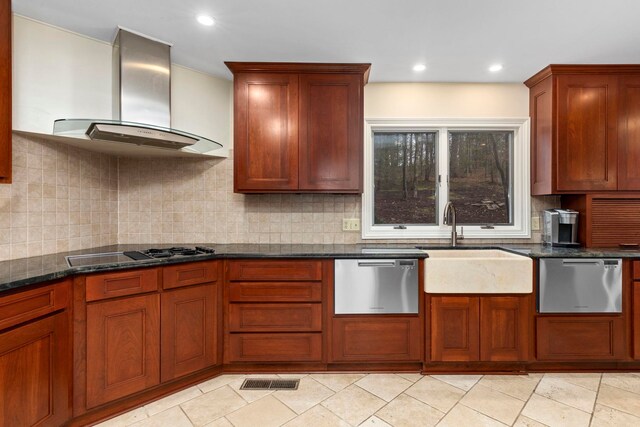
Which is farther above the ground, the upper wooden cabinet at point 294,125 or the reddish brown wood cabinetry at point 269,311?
the upper wooden cabinet at point 294,125

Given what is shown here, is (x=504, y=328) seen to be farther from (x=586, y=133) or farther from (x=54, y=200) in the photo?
(x=54, y=200)

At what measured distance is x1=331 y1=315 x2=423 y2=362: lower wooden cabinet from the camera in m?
2.16

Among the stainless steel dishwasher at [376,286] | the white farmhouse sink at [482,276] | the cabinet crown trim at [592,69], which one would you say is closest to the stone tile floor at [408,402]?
the stainless steel dishwasher at [376,286]

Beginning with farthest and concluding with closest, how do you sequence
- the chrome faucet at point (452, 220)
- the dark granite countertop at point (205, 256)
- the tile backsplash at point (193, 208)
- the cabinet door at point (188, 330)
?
the chrome faucet at point (452, 220) < the tile backsplash at point (193, 208) < the cabinet door at point (188, 330) < the dark granite countertop at point (205, 256)

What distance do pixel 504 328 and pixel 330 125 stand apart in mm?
1984

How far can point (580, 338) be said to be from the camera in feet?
7.02

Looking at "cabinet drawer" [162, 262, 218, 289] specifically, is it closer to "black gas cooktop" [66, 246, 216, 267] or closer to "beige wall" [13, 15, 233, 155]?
"black gas cooktop" [66, 246, 216, 267]

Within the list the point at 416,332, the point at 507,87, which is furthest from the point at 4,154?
the point at 507,87

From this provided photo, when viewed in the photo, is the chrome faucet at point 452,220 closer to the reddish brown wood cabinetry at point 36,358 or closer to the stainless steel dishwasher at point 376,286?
the stainless steel dishwasher at point 376,286

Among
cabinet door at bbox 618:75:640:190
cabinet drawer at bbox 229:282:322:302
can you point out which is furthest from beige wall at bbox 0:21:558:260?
cabinet drawer at bbox 229:282:322:302

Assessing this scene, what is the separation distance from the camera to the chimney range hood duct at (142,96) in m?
1.90

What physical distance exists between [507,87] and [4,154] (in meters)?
3.66

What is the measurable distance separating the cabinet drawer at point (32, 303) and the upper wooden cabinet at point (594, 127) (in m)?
3.41

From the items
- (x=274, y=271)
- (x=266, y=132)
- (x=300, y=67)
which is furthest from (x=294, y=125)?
(x=274, y=271)
